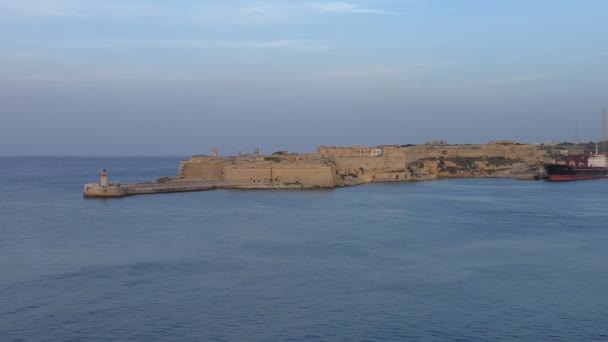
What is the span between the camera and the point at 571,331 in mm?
8242

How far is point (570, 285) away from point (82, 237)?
31.5 ft

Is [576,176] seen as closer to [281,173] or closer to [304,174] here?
[304,174]

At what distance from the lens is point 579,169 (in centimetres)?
4159

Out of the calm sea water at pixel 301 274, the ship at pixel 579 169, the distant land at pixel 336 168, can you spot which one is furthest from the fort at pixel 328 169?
the calm sea water at pixel 301 274

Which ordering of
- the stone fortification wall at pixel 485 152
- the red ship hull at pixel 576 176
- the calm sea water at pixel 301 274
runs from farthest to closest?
the stone fortification wall at pixel 485 152, the red ship hull at pixel 576 176, the calm sea water at pixel 301 274

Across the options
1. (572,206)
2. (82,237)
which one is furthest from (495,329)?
(572,206)

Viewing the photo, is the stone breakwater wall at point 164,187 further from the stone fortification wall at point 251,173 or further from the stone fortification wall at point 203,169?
the stone fortification wall at point 203,169

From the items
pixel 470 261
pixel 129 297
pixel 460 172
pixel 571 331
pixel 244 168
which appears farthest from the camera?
pixel 460 172

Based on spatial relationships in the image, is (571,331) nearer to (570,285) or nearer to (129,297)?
(570,285)

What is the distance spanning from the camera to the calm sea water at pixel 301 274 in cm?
838

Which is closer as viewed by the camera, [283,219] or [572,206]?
[283,219]

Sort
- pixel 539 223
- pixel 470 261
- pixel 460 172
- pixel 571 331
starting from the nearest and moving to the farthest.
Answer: pixel 571 331 < pixel 470 261 < pixel 539 223 < pixel 460 172

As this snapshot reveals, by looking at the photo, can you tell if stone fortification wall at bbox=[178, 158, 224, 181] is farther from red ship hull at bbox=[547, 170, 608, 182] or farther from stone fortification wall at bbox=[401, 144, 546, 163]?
red ship hull at bbox=[547, 170, 608, 182]

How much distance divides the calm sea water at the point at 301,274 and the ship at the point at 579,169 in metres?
19.5
